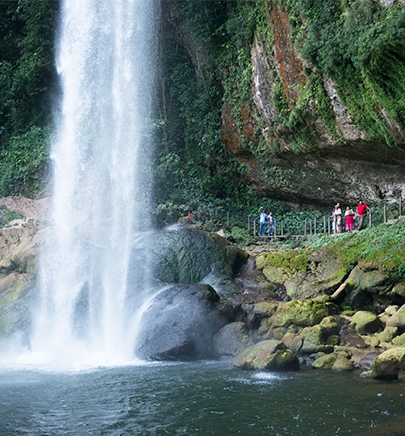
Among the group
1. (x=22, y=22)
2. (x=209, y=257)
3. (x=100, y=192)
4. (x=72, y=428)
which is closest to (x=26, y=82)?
(x=22, y=22)

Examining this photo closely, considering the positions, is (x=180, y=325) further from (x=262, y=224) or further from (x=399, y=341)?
(x=262, y=224)

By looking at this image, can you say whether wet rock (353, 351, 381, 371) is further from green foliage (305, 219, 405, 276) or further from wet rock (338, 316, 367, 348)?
green foliage (305, 219, 405, 276)

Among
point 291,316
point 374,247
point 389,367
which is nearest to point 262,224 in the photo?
point 374,247

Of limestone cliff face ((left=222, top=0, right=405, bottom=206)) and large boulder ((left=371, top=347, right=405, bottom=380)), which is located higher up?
limestone cliff face ((left=222, top=0, right=405, bottom=206))

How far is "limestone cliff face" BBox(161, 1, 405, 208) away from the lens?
17.6m

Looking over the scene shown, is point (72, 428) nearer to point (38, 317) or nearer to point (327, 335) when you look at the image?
point (327, 335)

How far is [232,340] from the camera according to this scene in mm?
13328

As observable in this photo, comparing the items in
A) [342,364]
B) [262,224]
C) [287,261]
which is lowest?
[342,364]

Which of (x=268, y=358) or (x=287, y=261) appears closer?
(x=268, y=358)

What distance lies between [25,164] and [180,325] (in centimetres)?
1642

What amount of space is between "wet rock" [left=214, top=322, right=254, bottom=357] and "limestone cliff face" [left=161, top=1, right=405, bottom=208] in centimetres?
746

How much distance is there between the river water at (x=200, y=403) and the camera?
7.46m

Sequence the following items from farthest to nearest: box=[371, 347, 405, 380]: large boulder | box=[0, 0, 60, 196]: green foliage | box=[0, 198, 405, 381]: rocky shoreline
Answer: box=[0, 0, 60, 196]: green foliage
box=[0, 198, 405, 381]: rocky shoreline
box=[371, 347, 405, 380]: large boulder

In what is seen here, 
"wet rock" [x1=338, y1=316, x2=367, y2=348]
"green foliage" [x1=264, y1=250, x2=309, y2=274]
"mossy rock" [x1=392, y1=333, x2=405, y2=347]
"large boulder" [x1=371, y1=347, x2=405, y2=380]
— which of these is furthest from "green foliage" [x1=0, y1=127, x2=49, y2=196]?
"large boulder" [x1=371, y1=347, x2=405, y2=380]
